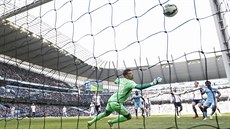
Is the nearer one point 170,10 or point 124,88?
point 170,10

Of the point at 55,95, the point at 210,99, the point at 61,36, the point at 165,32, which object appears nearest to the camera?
the point at 165,32

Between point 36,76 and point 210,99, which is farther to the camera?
point 36,76

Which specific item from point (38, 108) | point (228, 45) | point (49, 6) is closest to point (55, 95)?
point (38, 108)

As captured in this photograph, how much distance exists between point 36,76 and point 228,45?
3028 centimetres

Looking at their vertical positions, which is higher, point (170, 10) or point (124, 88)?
point (170, 10)

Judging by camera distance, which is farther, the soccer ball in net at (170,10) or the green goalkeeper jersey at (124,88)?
the green goalkeeper jersey at (124,88)

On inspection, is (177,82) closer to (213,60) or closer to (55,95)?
(213,60)

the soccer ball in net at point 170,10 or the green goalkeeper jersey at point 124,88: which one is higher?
the soccer ball in net at point 170,10

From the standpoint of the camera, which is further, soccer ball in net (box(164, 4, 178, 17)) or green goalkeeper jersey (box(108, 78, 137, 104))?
green goalkeeper jersey (box(108, 78, 137, 104))

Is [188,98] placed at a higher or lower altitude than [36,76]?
lower

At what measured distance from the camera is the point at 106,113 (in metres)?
6.20

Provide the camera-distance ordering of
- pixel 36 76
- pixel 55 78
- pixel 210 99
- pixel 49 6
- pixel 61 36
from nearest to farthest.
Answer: pixel 49 6 → pixel 210 99 → pixel 61 36 → pixel 36 76 → pixel 55 78

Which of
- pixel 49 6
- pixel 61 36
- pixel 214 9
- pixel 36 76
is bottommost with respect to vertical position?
pixel 214 9

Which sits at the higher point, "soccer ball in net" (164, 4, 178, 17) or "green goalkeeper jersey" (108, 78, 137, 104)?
"soccer ball in net" (164, 4, 178, 17)
